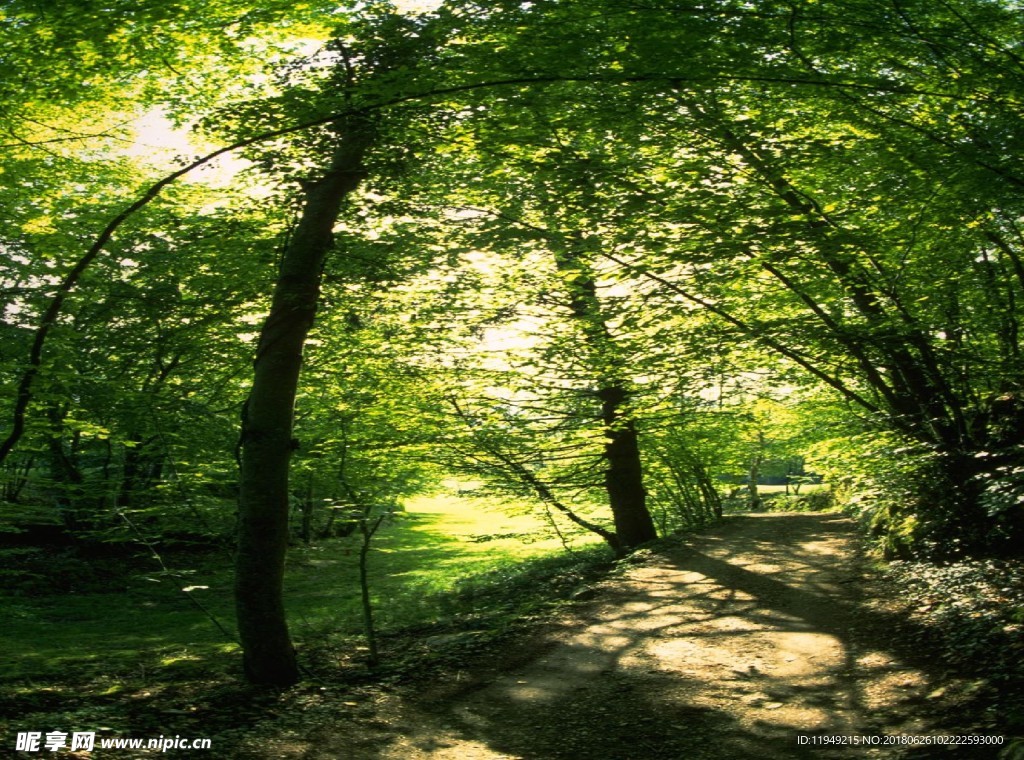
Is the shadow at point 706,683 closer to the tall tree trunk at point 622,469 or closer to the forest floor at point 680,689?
the forest floor at point 680,689

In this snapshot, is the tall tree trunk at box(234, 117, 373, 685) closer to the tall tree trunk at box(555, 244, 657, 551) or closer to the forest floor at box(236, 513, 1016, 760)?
the forest floor at box(236, 513, 1016, 760)

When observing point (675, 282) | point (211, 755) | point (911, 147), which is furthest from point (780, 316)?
point (211, 755)

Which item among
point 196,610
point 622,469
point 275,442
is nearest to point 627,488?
point 622,469

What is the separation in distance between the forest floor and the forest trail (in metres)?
0.02

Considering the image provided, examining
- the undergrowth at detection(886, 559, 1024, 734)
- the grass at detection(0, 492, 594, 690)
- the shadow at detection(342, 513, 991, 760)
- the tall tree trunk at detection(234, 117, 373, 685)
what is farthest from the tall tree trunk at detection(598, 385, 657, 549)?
the tall tree trunk at detection(234, 117, 373, 685)

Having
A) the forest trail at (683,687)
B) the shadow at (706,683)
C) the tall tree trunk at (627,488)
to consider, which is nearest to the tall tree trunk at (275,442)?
the forest trail at (683,687)

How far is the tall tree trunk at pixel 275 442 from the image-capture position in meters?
7.26

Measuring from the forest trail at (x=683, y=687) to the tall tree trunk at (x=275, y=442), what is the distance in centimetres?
159

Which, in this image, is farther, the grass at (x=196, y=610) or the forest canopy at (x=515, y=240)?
the grass at (x=196, y=610)

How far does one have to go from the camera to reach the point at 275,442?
7.37 metres

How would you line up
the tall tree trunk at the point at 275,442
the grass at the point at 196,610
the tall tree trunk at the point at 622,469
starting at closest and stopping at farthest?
the tall tree trunk at the point at 275,442
the grass at the point at 196,610
the tall tree trunk at the point at 622,469

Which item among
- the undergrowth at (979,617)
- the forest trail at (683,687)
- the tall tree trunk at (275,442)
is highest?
the tall tree trunk at (275,442)

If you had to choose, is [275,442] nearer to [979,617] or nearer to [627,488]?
[979,617]

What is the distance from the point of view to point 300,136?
7.30 metres
